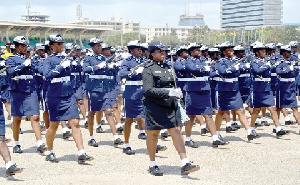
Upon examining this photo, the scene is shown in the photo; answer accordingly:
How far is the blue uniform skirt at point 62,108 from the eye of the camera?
32.4 feet

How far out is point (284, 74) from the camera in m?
13.5

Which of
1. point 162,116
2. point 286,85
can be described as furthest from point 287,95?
point 162,116

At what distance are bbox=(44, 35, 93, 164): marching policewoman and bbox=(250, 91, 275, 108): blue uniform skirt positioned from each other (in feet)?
15.1

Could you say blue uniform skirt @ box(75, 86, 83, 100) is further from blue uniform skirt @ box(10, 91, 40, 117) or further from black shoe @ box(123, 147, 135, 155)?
black shoe @ box(123, 147, 135, 155)

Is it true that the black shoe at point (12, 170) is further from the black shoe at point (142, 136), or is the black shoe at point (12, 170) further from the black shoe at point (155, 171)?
the black shoe at point (142, 136)

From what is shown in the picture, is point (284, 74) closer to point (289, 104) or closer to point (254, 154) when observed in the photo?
point (289, 104)

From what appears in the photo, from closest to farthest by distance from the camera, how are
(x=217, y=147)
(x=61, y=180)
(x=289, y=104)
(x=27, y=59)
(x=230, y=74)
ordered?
(x=61, y=180) < (x=27, y=59) < (x=217, y=147) < (x=230, y=74) < (x=289, y=104)

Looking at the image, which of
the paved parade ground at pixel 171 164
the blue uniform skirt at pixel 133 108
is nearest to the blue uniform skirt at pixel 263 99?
the paved parade ground at pixel 171 164

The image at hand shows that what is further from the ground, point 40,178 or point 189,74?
point 189,74

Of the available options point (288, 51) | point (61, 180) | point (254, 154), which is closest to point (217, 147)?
point (254, 154)

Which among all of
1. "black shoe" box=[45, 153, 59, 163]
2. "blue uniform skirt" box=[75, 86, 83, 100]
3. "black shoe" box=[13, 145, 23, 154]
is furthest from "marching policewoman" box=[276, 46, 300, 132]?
"black shoe" box=[13, 145, 23, 154]

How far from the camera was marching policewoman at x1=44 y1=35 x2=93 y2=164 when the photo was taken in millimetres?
9781

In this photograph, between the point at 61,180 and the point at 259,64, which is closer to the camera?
the point at 61,180

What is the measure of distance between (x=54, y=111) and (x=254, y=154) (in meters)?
3.86
